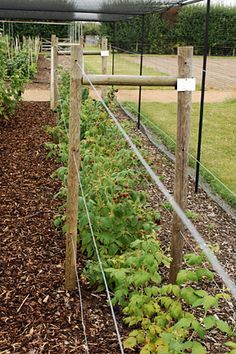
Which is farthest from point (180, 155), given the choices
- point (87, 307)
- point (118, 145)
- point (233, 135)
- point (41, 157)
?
point (233, 135)

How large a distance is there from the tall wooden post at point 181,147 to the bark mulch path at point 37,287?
1.80 feet

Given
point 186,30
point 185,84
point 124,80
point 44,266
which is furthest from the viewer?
point 186,30

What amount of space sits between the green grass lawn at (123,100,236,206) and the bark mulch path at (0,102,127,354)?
1.62 metres

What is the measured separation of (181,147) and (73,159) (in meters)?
0.65

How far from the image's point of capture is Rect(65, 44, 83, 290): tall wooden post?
123 inches

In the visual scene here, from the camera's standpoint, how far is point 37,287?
343cm

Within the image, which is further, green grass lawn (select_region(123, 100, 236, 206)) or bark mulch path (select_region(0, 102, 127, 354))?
green grass lawn (select_region(123, 100, 236, 206))

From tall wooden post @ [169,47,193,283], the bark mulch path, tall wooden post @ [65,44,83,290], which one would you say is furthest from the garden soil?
tall wooden post @ [169,47,193,283]

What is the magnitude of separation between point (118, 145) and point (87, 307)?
8.34ft

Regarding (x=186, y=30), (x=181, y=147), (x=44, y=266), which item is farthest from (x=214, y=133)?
(x=186, y=30)

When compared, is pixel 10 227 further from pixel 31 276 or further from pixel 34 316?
pixel 34 316

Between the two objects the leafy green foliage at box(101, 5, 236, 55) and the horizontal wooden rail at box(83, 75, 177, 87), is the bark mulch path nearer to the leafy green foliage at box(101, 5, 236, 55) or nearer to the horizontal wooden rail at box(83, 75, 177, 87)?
the horizontal wooden rail at box(83, 75, 177, 87)

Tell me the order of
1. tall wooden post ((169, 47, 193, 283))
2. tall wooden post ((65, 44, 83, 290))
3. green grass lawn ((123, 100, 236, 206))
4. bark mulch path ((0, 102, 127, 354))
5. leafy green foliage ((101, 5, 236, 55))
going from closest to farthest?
bark mulch path ((0, 102, 127, 354)) < tall wooden post ((169, 47, 193, 283)) < tall wooden post ((65, 44, 83, 290)) < green grass lawn ((123, 100, 236, 206)) < leafy green foliage ((101, 5, 236, 55))

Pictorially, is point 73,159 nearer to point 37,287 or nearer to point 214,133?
point 37,287
